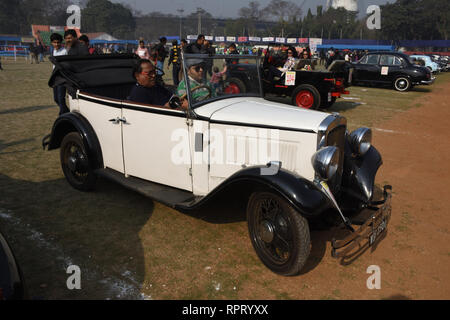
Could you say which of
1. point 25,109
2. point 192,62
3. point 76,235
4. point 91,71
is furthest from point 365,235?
point 25,109

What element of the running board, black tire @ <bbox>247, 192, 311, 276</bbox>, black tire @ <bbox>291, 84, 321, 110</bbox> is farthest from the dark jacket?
black tire @ <bbox>291, 84, 321, 110</bbox>

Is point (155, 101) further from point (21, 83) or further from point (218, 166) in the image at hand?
point (21, 83)

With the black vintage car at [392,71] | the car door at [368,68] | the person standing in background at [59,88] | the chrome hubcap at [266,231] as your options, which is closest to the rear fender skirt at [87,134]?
the person standing in background at [59,88]

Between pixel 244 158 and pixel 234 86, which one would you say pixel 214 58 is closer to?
pixel 234 86

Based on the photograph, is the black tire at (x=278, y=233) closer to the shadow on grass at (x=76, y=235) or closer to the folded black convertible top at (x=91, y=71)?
the shadow on grass at (x=76, y=235)

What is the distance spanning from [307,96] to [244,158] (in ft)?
26.1

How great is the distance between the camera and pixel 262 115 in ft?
10.9

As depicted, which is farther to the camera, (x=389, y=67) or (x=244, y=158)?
(x=389, y=67)

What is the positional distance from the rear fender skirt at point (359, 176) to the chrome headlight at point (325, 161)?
2.61 feet

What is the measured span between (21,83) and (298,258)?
15.5m

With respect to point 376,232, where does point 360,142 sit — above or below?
above

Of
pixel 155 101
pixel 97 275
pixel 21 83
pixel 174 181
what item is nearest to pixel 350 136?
pixel 174 181

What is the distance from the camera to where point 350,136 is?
3926 millimetres

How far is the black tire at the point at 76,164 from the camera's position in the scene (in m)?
4.47
